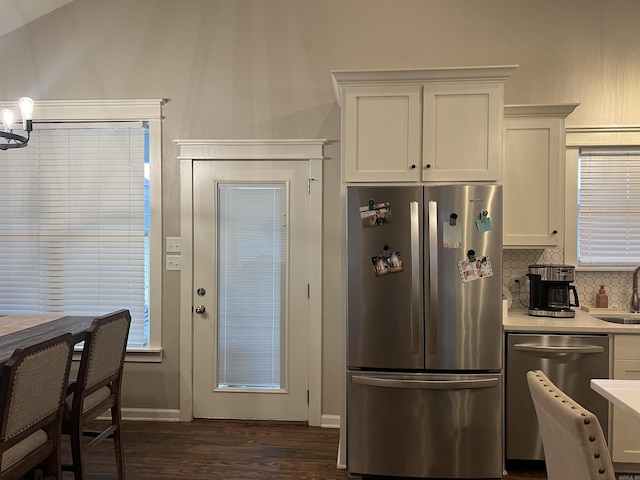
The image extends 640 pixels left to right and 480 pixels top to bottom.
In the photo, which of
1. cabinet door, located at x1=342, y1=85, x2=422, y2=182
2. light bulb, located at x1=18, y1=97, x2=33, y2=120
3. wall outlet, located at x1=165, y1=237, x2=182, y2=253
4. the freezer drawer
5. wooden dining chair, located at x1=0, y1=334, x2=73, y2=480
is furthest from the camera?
wall outlet, located at x1=165, y1=237, x2=182, y2=253

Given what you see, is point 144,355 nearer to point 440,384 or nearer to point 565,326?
point 440,384

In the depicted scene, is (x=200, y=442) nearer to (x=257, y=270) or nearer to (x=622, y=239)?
(x=257, y=270)

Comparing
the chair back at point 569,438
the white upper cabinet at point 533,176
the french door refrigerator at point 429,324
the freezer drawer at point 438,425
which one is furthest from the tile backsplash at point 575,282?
the chair back at point 569,438

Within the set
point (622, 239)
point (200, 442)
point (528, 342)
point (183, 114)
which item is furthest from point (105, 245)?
point (622, 239)

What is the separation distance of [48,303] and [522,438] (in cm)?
A: 360

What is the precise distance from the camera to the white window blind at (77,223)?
350 cm

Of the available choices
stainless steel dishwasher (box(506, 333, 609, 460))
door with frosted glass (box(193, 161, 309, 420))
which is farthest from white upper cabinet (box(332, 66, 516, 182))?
stainless steel dishwasher (box(506, 333, 609, 460))

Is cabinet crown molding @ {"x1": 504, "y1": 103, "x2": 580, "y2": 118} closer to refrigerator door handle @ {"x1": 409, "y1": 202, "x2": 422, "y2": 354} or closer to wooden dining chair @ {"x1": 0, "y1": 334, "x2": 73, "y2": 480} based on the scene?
refrigerator door handle @ {"x1": 409, "y1": 202, "x2": 422, "y2": 354}

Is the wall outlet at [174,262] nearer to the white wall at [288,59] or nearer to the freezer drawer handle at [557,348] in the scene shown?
the white wall at [288,59]

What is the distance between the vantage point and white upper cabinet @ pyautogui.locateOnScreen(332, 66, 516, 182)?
2643mm

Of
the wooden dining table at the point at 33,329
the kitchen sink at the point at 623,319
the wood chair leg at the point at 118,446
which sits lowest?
the wood chair leg at the point at 118,446

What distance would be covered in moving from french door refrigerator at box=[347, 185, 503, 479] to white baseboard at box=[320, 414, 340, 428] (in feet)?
2.52

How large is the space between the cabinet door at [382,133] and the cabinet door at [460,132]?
7 cm

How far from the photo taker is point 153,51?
3.46 metres
